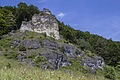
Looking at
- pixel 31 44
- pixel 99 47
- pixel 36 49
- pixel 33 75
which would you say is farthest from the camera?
pixel 99 47

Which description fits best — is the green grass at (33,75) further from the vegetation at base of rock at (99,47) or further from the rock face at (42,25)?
the vegetation at base of rock at (99,47)

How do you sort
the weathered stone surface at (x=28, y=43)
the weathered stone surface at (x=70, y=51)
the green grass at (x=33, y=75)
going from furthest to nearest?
the weathered stone surface at (x=70, y=51) → the weathered stone surface at (x=28, y=43) → the green grass at (x=33, y=75)

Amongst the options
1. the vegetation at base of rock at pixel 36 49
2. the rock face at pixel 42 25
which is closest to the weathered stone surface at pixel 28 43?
the vegetation at base of rock at pixel 36 49

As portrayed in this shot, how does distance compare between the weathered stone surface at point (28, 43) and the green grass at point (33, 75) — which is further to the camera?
the weathered stone surface at point (28, 43)

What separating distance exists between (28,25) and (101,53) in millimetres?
39689

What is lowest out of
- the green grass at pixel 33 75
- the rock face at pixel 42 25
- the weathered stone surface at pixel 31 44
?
the green grass at pixel 33 75

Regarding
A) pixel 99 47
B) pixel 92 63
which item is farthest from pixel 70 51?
pixel 99 47

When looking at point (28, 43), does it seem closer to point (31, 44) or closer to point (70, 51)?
point (31, 44)

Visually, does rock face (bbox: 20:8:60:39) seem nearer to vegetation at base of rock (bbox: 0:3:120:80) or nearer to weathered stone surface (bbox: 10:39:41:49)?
vegetation at base of rock (bbox: 0:3:120:80)

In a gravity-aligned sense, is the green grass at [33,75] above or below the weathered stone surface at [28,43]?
→ below

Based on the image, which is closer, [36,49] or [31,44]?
[36,49]

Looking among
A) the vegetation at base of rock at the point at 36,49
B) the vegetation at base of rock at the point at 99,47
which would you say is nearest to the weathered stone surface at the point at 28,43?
the vegetation at base of rock at the point at 36,49

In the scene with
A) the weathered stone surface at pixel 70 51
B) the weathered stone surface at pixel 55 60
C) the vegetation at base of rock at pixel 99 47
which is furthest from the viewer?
the vegetation at base of rock at pixel 99 47

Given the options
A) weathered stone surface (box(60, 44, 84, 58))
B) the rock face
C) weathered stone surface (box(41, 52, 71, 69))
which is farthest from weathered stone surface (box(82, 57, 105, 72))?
the rock face
